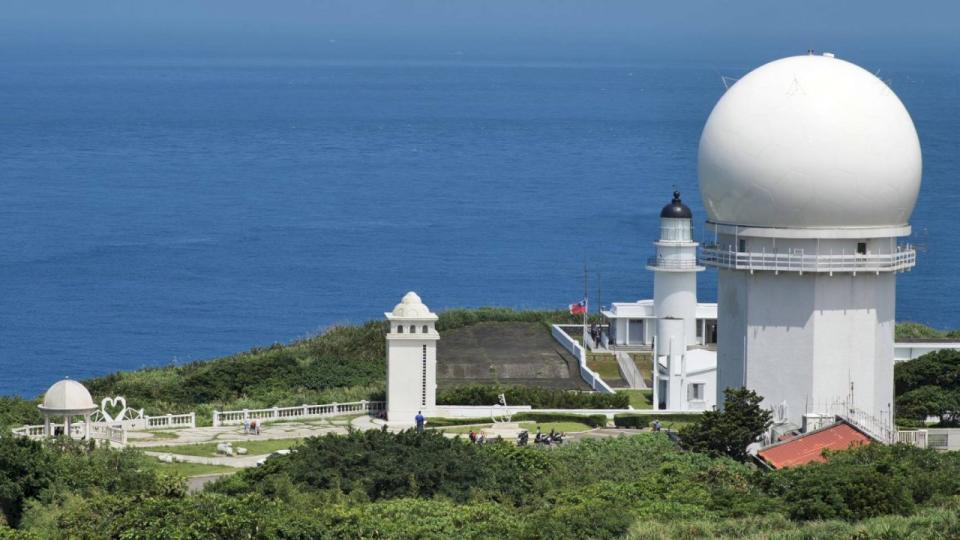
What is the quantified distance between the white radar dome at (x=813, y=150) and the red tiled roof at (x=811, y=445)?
449 cm

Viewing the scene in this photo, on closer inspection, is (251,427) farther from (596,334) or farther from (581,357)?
(596,334)

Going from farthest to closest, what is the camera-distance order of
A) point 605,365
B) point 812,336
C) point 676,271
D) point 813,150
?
point 676,271 → point 605,365 → point 812,336 → point 813,150

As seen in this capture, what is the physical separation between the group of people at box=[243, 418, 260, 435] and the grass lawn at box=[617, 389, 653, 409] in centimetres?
1033

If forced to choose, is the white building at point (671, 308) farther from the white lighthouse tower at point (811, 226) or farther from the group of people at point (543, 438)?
the white lighthouse tower at point (811, 226)

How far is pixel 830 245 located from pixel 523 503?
10.6m

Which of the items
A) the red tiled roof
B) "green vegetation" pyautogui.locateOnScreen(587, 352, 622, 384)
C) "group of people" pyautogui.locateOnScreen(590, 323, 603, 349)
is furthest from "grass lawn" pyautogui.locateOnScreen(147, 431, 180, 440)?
"group of people" pyautogui.locateOnScreen(590, 323, 603, 349)

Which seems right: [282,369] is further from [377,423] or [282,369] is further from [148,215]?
[148,215]

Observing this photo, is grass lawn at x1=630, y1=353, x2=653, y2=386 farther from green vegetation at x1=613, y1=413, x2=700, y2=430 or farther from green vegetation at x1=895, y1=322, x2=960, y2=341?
green vegetation at x1=613, y1=413, x2=700, y2=430

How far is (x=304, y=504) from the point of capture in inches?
1420

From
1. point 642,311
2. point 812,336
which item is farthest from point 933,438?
point 642,311

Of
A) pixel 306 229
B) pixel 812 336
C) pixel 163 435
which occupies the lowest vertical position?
pixel 163 435

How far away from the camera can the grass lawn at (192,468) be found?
42.3 metres

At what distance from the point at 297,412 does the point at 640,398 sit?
946 centimetres

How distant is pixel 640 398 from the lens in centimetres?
5478
